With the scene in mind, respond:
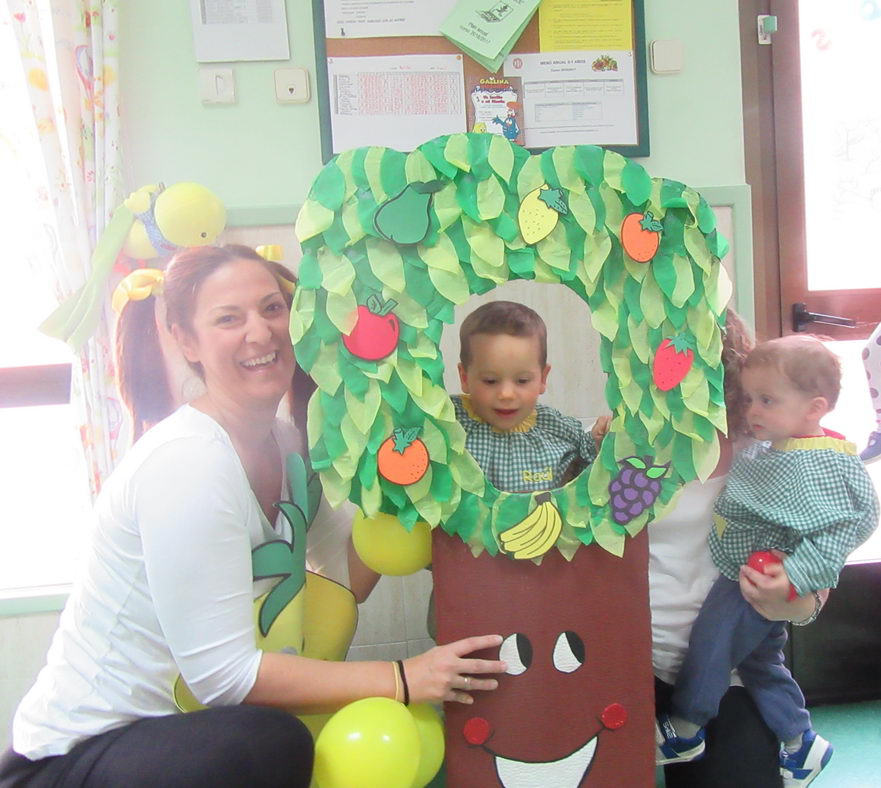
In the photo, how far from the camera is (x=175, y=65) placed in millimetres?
1594

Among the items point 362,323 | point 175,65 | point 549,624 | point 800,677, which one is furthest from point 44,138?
point 800,677

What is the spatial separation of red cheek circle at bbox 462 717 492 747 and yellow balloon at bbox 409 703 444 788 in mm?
44

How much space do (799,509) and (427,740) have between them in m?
0.62

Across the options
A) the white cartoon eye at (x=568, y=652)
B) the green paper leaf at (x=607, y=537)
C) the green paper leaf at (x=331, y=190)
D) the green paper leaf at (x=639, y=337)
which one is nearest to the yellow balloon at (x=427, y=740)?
the white cartoon eye at (x=568, y=652)

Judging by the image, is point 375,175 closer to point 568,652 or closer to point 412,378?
point 412,378

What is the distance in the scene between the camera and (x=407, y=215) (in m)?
0.95

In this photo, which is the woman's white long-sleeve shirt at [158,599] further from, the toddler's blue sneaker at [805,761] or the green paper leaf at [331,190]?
the toddler's blue sneaker at [805,761]

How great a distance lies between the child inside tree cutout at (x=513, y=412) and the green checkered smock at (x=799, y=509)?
0.25 metres

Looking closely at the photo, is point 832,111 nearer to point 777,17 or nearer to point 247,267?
point 777,17

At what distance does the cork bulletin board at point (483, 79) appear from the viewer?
1604 millimetres

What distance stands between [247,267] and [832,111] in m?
1.47

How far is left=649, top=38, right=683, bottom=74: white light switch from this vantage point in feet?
5.52

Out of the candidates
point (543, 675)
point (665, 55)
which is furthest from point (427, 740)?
point (665, 55)

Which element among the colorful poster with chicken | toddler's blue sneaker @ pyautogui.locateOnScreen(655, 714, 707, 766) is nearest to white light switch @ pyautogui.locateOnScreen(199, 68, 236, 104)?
the colorful poster with chicken
